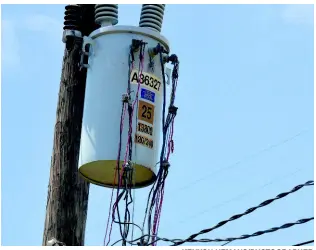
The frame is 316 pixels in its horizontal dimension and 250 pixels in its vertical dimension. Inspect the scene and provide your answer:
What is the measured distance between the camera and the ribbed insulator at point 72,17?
9211 mm

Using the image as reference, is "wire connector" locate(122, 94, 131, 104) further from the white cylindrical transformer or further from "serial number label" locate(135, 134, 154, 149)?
"serial number label" locate(135, 134, 154, 149)

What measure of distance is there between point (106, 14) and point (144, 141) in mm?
1078

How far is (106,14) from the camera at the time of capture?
916cm

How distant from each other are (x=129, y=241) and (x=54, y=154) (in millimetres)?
1013

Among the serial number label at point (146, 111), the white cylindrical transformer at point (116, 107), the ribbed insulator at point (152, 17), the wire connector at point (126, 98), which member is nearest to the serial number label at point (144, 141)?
the white cylindrical transformer at point (116, 107)

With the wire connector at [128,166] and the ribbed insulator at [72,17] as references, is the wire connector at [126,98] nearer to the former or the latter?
the wire connector at [128,166]

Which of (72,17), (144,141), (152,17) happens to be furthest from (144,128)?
(72,17)

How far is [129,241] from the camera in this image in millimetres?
8297

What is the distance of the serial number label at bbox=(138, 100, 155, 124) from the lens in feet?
28.8

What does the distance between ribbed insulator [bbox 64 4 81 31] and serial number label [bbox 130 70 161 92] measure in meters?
0.70

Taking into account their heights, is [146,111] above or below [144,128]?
above

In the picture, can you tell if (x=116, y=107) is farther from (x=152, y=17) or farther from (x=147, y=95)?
(x=152, y=17)

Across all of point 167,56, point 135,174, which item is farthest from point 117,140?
point 167,56

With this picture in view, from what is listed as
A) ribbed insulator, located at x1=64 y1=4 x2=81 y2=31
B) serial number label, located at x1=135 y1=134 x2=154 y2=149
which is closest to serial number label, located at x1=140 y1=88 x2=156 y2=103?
serial number label, located at x1=135 y1=134 x2=154 y2=149
